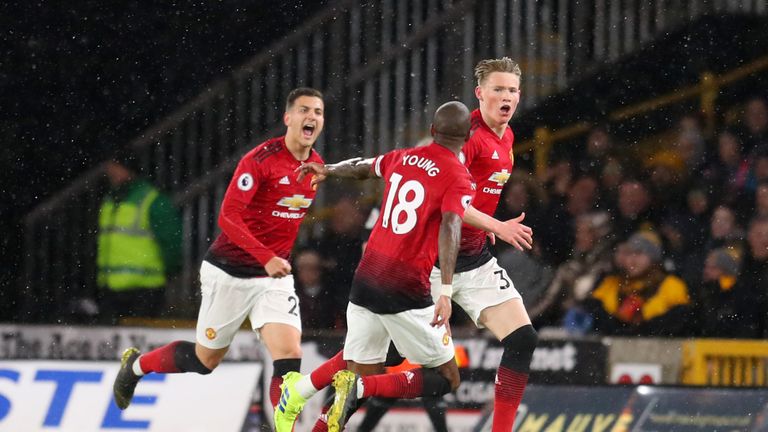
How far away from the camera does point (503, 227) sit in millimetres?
→ 6316

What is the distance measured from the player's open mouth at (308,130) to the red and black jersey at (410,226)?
1.01 m

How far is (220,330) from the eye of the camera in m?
7.30

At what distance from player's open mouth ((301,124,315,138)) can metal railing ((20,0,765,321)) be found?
10.3ft

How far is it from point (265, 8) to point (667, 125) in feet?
11.1

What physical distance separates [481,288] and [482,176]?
51 cm

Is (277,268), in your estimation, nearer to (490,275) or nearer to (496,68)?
(490,275)

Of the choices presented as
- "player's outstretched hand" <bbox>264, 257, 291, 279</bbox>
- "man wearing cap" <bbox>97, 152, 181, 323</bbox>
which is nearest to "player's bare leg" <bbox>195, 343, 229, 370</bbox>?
"player's outstretched hand" <bbox>264, 257, 291, 279</bbox>

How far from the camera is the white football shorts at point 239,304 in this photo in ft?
23.6

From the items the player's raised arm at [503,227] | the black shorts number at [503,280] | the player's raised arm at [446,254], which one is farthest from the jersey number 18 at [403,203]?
the black shorts number at [503,280]

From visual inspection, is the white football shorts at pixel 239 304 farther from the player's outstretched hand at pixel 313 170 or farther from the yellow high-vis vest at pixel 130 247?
the yellow high-vis vest at pixel 130 247

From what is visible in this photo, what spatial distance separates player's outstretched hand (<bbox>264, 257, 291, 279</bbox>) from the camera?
6820 mm

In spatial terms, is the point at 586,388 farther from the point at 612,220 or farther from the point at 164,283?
the point at 164,283

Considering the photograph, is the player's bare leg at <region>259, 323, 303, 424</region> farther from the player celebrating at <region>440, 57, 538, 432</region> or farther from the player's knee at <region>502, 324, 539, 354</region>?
the player's knee at <region>502, 324, 539, 354</region>

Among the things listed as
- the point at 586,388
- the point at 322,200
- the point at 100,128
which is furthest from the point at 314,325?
the point at 100,128
